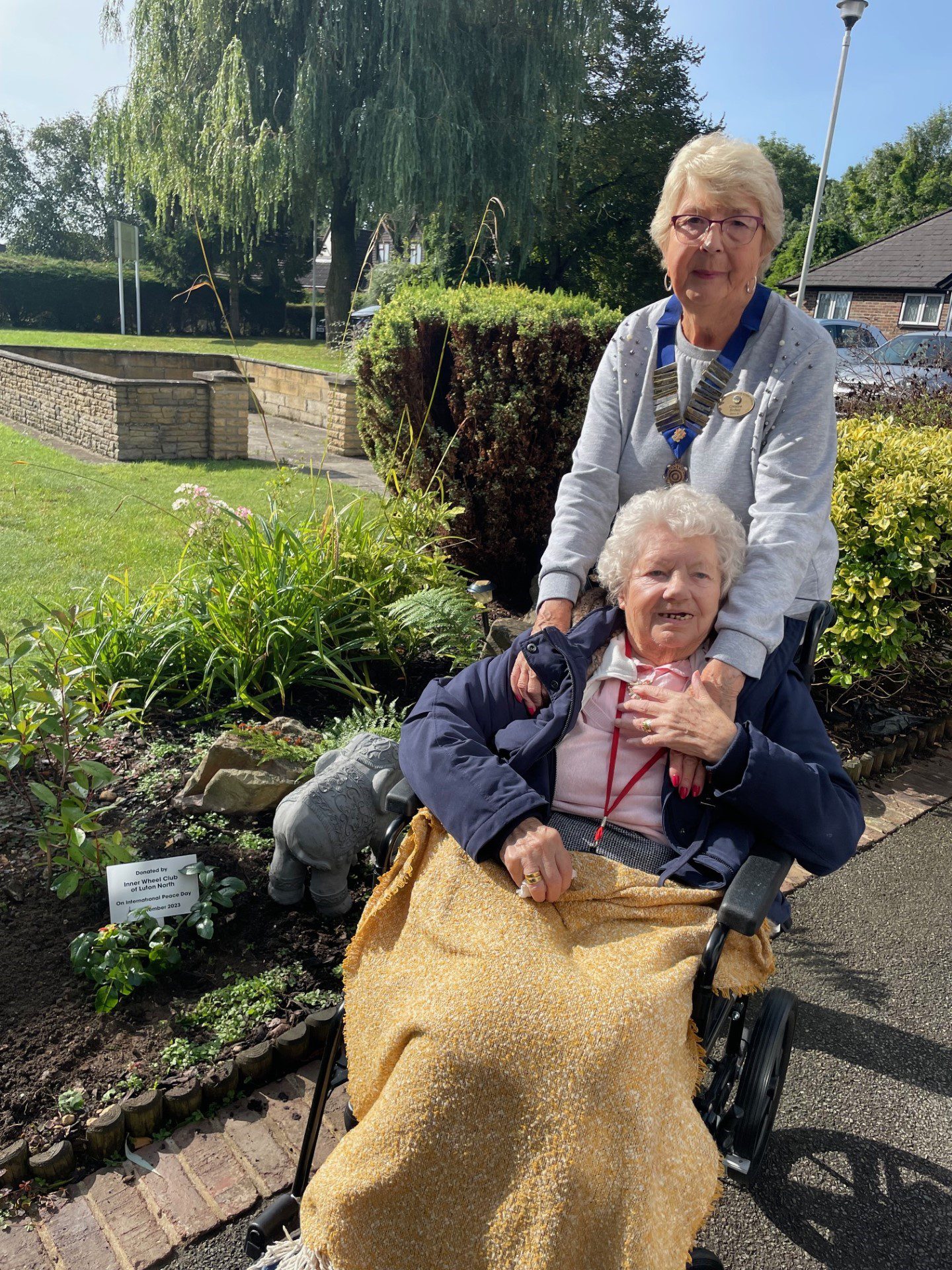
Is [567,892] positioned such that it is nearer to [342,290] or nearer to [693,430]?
[693,430]

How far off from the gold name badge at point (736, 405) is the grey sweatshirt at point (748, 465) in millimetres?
15

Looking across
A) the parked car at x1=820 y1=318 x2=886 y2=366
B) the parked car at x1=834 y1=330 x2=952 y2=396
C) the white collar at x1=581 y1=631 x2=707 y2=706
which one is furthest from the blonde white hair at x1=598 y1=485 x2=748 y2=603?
the parked car at x1=834 y1=330 x2=952 y2=396

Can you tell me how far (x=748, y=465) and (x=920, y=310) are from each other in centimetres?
3554

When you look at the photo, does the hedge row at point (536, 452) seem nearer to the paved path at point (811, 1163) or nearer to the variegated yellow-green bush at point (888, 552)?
the variegated yellow-green bush at point (888, 552)

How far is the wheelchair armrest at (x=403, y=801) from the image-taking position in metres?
1.95

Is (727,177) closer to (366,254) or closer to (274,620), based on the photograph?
(274,620)

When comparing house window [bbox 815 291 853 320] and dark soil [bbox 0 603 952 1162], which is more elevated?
house window [bbox 815 291 853 320]

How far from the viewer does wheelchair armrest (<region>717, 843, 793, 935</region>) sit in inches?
62.8

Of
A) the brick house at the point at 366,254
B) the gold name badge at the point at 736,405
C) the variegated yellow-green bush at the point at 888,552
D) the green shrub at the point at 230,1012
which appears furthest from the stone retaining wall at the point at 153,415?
the gold name badge at the point at 736,405

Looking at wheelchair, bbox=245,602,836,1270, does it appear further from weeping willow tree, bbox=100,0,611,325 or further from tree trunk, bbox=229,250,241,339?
tree trunk, bbox=229,250,241,339

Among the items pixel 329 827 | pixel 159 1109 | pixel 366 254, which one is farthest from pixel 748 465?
A: pixel 366 254

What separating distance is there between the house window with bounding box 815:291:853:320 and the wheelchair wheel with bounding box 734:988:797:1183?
3632 centimetres

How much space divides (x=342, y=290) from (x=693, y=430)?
785 inches

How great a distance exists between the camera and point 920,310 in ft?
106
